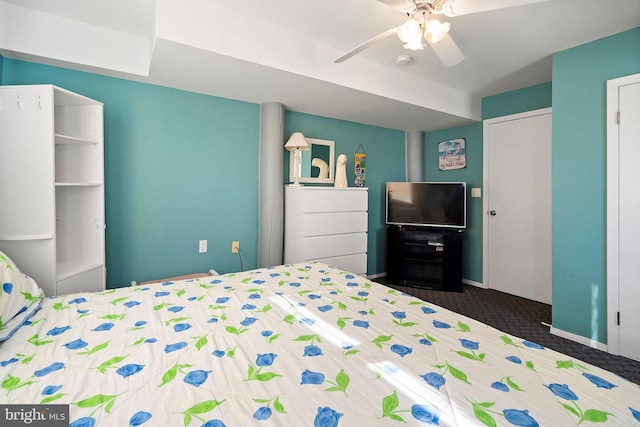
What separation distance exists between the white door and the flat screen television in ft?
1.28

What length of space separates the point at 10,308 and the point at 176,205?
5.32 feet

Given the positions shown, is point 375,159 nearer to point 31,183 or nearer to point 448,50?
point 448,50

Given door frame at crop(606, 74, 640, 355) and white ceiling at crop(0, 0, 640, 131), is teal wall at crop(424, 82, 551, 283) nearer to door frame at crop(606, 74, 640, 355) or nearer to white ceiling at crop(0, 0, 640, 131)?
white ceiling at crop(0, 0, 640, 131)

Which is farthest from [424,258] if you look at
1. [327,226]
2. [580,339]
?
[580,339]

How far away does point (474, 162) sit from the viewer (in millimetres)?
3812

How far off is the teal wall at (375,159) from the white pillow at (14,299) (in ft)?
9.40

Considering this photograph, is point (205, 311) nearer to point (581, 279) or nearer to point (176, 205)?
point (176, 205)

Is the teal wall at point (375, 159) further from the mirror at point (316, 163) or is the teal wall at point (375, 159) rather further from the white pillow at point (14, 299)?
the white pillow at point (14, 299)

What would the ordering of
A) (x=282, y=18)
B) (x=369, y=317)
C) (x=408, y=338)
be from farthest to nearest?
(x=282, y=18) → (x=369, y=317) → (x=408, y=338)

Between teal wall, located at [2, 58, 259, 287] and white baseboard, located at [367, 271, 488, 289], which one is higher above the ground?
teal wall, located at [2, 58, 259, 287]

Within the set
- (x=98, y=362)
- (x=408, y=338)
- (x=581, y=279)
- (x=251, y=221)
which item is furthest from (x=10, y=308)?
(x=581, y=279)

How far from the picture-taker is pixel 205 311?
1346 mm

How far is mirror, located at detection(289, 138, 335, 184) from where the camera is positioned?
3.39 meters

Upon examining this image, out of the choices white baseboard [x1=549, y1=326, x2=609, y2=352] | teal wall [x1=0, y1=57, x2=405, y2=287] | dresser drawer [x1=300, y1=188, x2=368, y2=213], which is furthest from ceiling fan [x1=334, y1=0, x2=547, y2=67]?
white baseboard [x1=549, y1=326, x2=609, y2=352]
